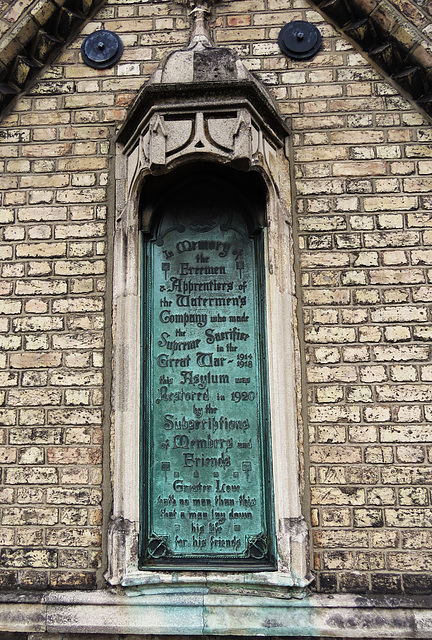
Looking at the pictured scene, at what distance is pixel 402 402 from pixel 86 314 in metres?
1.97

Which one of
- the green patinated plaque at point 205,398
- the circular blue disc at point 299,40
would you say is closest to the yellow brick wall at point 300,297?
the circular blue disc at point 299,40

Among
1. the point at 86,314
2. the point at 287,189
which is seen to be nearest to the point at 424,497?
the point at 287,189

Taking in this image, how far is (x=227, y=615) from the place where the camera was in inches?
121

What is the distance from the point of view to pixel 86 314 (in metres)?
3.61

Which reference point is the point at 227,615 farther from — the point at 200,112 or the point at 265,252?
the point at 200,112

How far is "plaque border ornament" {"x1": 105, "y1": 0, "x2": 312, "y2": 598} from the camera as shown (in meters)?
3.22

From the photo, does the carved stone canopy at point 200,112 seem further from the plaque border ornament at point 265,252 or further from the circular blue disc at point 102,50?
the circular blue disc at point 102,50

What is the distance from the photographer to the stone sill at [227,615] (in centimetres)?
304

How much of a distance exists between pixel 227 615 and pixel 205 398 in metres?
1.18

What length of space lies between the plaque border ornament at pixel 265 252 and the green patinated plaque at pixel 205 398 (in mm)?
99

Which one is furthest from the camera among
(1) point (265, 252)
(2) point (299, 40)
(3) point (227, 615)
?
(2) point (299, 40)

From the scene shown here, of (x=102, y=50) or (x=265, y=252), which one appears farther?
(x=102, y=50)

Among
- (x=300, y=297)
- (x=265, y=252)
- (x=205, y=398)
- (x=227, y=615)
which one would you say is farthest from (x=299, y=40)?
(x=227, y=615)

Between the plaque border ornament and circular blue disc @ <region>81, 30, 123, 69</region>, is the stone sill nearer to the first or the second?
the plaque border ornament
